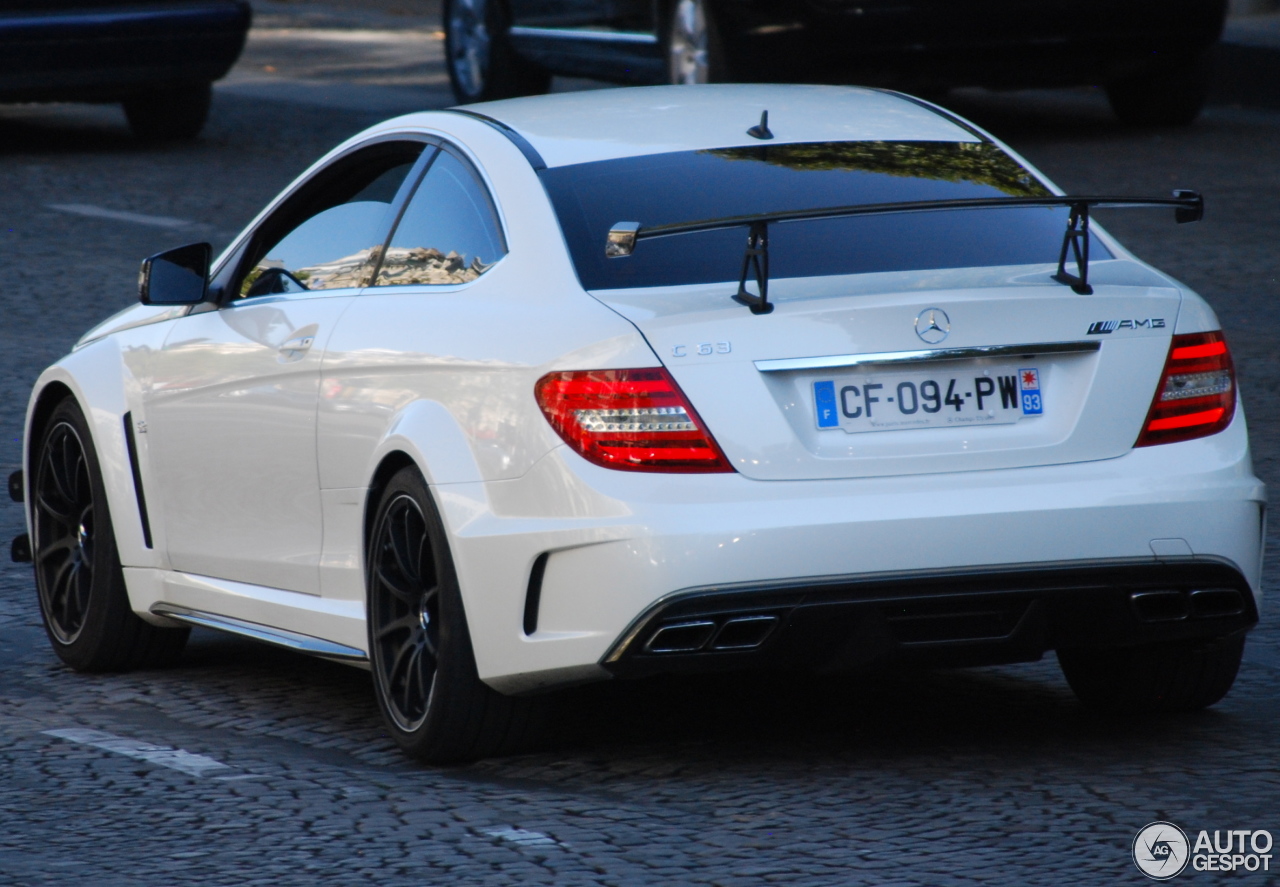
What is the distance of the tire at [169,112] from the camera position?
57.0 feet

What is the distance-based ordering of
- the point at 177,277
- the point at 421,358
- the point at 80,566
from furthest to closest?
the point at 80,566, the point at 177,277, the point at 421,358

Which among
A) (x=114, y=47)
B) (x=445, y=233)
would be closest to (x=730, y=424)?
(x=445, y=233)

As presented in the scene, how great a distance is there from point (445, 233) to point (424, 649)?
0.97m

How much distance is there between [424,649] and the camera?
5227 mm

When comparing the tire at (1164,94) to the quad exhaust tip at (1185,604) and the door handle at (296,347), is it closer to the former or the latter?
the door handle at (296,347)

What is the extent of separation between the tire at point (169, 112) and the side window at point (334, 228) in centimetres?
Result: 1133

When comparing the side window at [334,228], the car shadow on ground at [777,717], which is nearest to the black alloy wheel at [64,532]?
the car shadow on ground at [777,717]

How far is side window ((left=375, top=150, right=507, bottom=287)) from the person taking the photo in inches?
211

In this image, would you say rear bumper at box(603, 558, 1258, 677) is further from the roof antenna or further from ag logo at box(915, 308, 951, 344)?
the roof antenna

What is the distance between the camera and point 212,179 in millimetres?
15484

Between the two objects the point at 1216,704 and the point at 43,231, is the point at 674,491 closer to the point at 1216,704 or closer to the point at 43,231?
the point at 1216,704

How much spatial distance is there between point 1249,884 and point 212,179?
12.2m

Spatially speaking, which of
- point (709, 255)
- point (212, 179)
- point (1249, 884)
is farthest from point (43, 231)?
point (1249, 884)

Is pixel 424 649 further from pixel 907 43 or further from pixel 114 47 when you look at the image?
pixel 114 47
